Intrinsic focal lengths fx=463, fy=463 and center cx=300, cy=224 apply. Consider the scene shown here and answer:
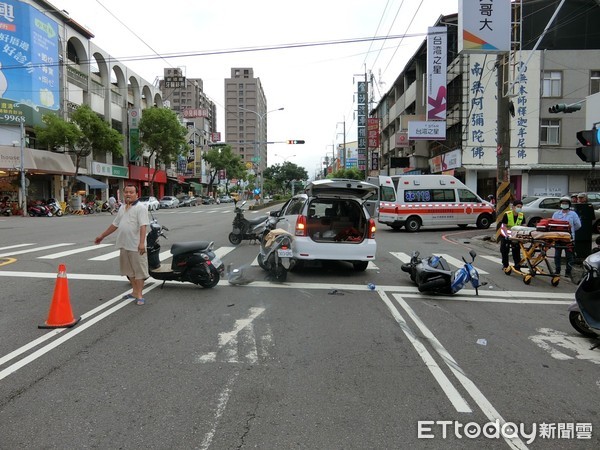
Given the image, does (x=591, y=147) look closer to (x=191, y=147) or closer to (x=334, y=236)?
(x=334, y=236)

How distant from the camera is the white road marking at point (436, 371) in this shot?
3783 mm

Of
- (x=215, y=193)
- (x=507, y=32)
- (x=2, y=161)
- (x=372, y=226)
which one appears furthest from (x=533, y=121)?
(x=215, y=193)

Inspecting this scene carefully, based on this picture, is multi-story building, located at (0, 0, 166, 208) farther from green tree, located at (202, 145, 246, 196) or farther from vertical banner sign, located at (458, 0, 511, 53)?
green tree, located at (202, 145, 246, 196)

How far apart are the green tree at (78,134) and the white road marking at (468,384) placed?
114ft

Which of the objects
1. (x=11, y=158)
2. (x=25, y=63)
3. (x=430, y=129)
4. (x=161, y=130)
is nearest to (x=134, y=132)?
(x=161, y=130)

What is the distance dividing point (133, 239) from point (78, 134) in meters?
32.9

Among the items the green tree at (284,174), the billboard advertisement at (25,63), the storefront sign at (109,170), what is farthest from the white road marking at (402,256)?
the green tree at (284,174)

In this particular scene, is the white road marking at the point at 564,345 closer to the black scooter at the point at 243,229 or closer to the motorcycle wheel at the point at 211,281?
the motorcycle wheel at the point at 211,281

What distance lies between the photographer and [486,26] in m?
14.8

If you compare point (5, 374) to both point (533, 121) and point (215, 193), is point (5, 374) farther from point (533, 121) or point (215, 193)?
point (215, 193)

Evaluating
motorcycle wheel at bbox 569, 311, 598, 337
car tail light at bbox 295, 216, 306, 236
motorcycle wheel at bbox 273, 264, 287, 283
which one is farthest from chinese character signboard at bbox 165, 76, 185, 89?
motorcycle wheel at bbox 569, 311, 598, 337

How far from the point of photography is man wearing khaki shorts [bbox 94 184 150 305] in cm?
687

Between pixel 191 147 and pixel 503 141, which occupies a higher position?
pixel 191 147

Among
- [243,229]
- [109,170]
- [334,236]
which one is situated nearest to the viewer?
[334,236]
